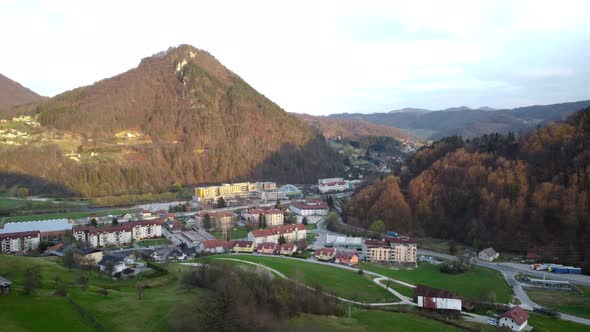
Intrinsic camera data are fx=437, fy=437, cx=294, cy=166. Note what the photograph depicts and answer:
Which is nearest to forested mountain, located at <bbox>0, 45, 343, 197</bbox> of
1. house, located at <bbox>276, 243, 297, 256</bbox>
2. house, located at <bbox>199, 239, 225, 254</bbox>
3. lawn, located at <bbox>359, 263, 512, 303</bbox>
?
house, located at <bbox>199, 239, 225, 254</bbox>

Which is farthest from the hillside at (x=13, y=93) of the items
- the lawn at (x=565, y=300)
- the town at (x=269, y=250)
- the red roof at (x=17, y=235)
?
the lawn at (x=565, y=300)

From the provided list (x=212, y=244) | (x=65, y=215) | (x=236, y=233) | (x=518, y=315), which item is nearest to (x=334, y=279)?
(x=518, y=315)

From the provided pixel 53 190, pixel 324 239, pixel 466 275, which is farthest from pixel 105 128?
pixel 466 275

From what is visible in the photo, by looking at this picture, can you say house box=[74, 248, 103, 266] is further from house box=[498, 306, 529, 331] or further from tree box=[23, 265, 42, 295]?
house box=[498, 306, 529, 331]

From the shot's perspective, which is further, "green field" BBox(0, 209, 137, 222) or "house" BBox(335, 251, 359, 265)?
"green field" BBox(0, 209, 137, 222)

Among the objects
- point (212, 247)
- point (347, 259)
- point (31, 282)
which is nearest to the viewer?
point (31, 282)

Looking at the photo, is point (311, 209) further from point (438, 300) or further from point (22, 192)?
point (22, 192)

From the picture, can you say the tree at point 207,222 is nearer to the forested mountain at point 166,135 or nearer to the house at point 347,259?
the house at point 347,259
